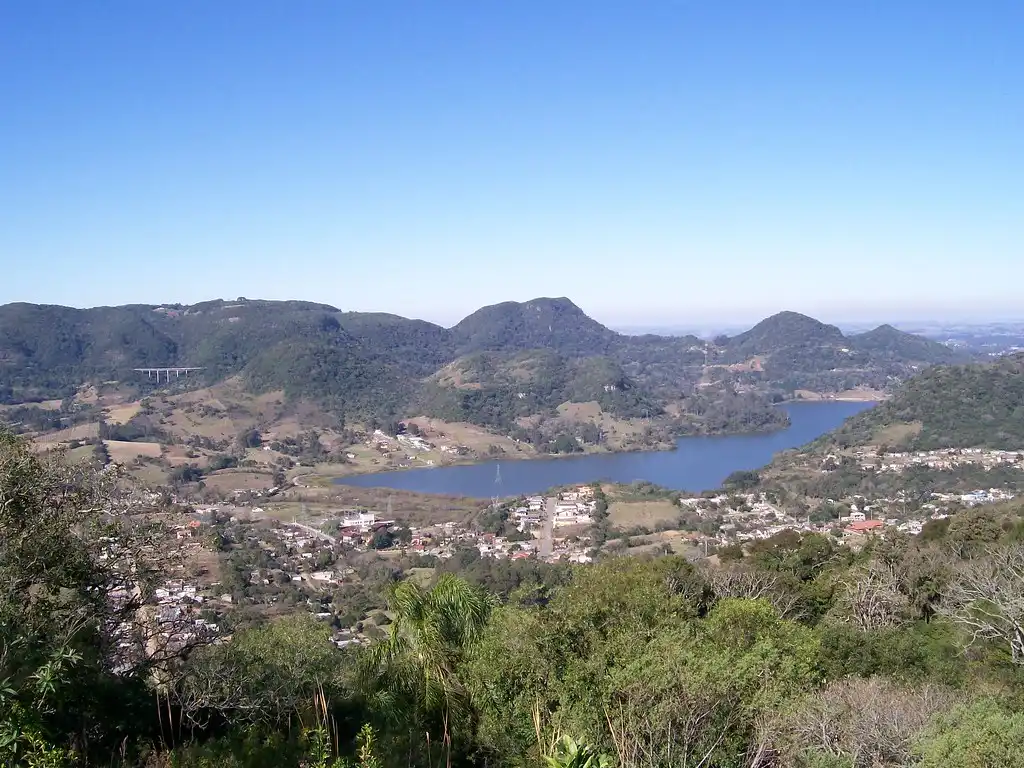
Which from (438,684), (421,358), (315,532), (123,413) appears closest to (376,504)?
(315,532)

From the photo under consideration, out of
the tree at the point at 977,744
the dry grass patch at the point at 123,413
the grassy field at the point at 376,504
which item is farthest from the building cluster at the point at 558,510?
the dry grass patch at the point at 123,413

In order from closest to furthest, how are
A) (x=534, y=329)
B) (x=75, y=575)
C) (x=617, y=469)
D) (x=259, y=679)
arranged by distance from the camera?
1. (x=75, y=575)
2. (x=259, y=679)
3. (x=617, y=469)
4. (x=534, y=329)

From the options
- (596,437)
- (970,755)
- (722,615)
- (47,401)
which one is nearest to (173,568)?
(970,755)

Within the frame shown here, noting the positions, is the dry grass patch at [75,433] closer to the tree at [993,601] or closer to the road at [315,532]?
the road at [315,532]

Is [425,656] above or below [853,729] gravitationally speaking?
above

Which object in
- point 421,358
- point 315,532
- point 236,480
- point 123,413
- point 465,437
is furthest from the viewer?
point 421,358

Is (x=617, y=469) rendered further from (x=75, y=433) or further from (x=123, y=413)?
(x=123, y=413)

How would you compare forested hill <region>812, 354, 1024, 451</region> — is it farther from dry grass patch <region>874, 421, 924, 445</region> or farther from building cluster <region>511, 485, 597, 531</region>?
building cluster <region>511, 485, 597, 531</region>
